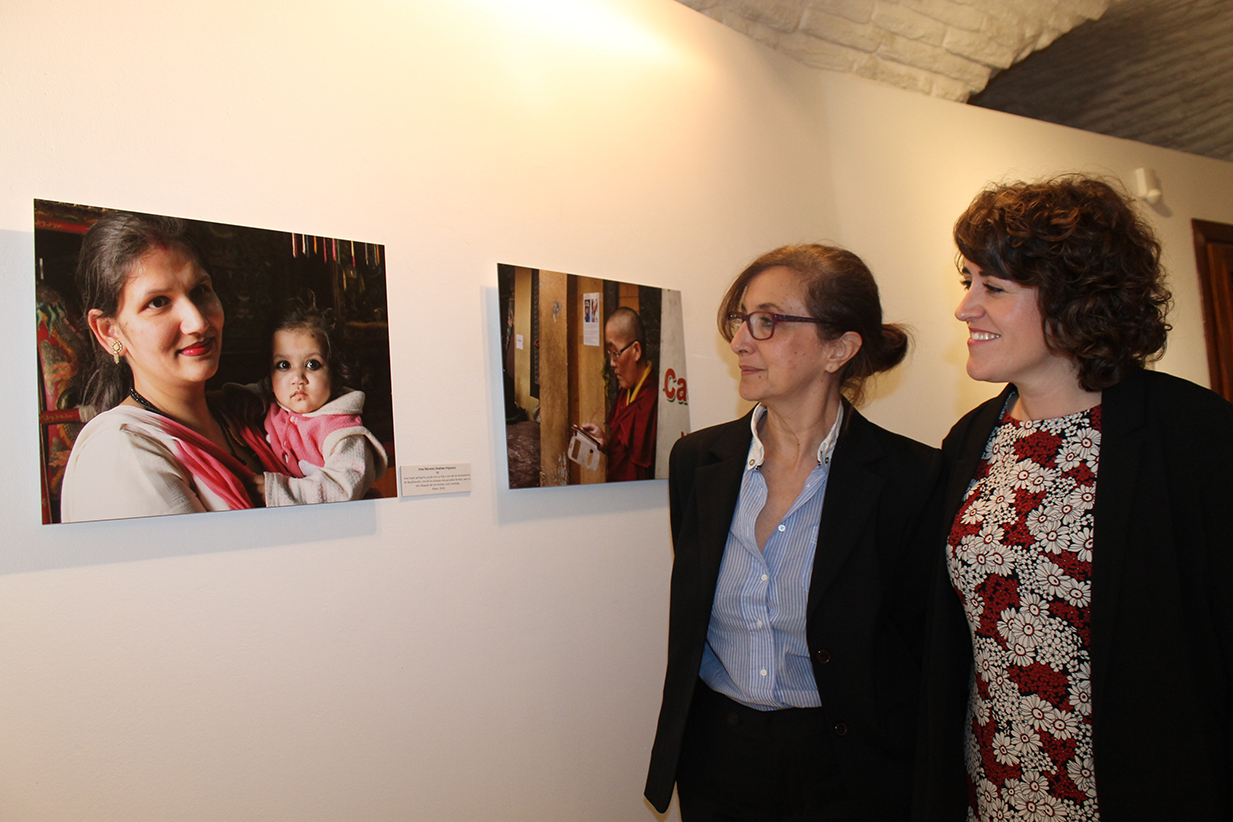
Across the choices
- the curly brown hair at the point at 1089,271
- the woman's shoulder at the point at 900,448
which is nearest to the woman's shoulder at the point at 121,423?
the woman's shoulder at the point at 900,448

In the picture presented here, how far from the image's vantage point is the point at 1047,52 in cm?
433

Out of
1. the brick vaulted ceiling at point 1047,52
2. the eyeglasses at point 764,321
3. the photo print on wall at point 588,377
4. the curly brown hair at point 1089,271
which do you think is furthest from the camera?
the brick vaulted ceiling at point 1047,52

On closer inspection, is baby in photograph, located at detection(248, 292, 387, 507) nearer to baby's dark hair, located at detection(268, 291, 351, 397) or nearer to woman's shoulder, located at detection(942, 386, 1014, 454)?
baby's dark hair, located at detection(268, 291, 351, 397)

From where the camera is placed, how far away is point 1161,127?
4.95 meters

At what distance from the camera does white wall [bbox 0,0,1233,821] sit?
4.91 feet

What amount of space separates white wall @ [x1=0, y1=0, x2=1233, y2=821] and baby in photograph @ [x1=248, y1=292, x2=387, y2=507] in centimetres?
8

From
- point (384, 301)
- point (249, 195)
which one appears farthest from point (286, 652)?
point (249, 195)

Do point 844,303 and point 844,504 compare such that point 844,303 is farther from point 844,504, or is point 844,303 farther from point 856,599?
point 856,599

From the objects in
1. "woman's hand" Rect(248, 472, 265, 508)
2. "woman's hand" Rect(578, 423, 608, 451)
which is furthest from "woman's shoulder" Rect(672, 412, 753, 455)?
"woman's hand" Rect(248, 472, 265, 508)

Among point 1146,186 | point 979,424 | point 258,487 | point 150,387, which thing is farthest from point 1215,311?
point 150,387

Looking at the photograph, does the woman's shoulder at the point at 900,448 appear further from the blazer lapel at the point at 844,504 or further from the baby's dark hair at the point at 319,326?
the baby's dark hair at the point at 319,326

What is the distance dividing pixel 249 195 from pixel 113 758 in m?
1.24

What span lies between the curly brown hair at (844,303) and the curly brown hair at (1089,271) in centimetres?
37

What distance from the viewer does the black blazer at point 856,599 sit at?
4.92ft
